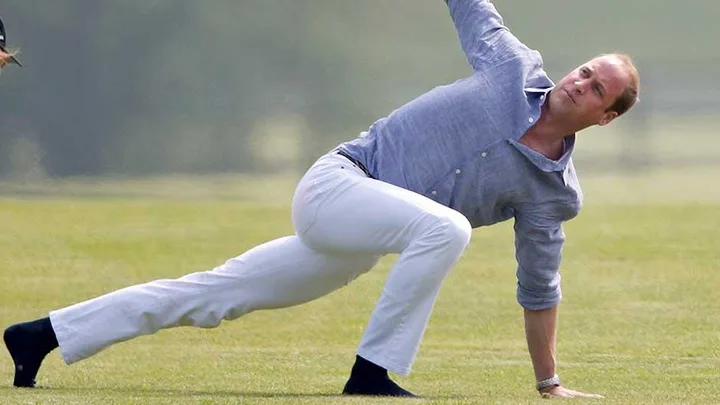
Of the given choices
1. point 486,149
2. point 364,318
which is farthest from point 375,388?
point 364,318

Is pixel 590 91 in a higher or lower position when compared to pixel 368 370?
higher

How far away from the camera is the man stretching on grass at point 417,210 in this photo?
5867 mm

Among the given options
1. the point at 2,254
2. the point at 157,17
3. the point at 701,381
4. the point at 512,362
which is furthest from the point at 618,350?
the point at 157,17

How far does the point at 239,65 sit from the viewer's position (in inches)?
1043

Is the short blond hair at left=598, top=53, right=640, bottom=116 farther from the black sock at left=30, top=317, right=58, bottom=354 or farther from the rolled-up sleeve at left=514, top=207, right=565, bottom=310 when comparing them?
the black sock at left=30, top=317, right=58, bottom=354

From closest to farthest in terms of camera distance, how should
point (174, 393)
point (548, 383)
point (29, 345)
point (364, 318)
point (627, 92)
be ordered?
point (627, 92) → point (174, 393) → point (29, 345) → point (548, 383) → point (364, 318)

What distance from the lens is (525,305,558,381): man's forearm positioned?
6441 millimetres

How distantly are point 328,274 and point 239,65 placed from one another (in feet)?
67.0

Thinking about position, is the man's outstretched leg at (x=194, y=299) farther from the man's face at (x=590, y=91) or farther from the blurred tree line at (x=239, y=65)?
the blurred tree line at (x=239, y=65)

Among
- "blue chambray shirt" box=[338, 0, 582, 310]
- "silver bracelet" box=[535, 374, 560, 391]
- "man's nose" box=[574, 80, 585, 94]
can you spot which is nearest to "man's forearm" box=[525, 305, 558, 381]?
"silver bracelet" box=[535, 374, 560, 391]

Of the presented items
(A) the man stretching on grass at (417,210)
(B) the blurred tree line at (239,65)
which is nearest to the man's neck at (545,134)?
(A) the man stretching on grass at (417,210)

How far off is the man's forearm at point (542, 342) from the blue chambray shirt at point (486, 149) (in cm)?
25

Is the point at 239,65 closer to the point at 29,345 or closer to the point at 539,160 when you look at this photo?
the point at 29,345

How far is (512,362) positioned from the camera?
26.5 ft
